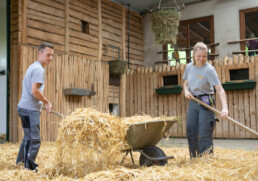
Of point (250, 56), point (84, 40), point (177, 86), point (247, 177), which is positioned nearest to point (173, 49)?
point (177, 86)

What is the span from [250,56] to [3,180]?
7628 millimetres

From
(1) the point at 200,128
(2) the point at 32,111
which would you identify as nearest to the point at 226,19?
(1) the point at 200,128

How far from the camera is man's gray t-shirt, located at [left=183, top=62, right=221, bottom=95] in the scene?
371cm

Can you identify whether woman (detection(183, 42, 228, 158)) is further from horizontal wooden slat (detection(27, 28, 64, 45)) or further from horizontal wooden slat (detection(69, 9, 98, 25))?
horizontal wooden slat (detection(69, 9, 98, 25))

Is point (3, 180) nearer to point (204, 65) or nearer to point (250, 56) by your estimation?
point (204, 65)

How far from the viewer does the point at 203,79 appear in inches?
149

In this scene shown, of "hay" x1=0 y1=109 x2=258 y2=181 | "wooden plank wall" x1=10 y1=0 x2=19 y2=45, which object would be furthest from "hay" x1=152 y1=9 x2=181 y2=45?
"hay" x1=0 y1=109 x2=258 y2=181

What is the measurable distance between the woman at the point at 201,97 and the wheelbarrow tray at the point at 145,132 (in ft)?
1.09

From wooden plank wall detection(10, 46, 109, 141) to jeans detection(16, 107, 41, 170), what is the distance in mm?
3026

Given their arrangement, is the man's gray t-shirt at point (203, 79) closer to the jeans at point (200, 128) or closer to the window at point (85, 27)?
the jeans at point (200, 128)

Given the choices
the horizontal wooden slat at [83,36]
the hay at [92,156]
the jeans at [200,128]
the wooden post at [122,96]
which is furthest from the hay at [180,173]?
the wooden post at [122,96]

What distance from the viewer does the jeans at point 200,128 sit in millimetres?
3660

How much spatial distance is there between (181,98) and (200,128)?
5553mm

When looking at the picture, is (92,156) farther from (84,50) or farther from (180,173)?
(84,50)
